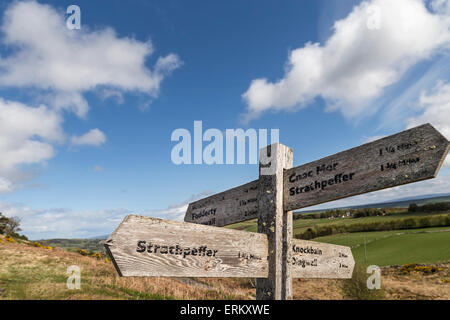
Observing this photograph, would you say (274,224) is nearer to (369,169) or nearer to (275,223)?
(275,223)

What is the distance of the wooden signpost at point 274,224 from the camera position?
2123 millimetres

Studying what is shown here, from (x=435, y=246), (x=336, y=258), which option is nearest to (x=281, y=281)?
(x=336, y=258)

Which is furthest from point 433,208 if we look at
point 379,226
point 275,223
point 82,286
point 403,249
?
point 82,286

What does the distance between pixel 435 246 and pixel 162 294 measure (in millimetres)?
18298

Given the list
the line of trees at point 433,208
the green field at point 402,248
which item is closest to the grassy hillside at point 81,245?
the green field at point 402,248

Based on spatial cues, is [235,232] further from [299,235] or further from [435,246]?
[299,235]

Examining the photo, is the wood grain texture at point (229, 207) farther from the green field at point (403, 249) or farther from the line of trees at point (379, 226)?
the line of trees at point (379, 226)

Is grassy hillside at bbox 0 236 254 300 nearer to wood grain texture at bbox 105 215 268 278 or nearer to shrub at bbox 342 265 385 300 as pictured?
shrub at bbox 342 265 385 300

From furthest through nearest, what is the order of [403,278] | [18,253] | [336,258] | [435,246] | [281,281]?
[435,246], [403,278], [18,253], [336,258], [281,281]

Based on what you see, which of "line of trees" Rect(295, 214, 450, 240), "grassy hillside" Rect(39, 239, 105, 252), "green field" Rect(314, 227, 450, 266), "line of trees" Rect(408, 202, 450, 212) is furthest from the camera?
"line of trees" Rect(408, 202, 450, 212)

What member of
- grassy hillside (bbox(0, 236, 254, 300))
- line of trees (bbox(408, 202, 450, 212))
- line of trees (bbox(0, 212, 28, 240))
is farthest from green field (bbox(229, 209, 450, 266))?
line of trees (bbox(0, 212, 28, 240))

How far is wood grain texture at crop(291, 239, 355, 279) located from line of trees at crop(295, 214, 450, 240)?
972 inches

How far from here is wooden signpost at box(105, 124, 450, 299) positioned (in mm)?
2123
